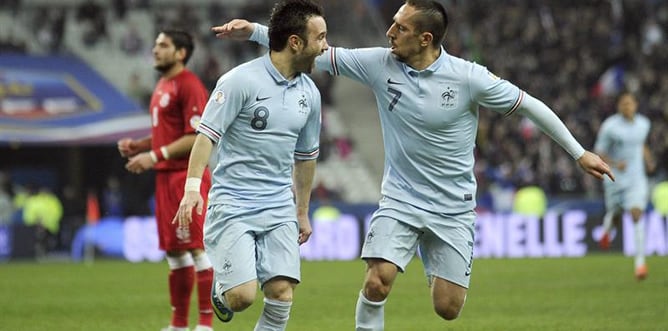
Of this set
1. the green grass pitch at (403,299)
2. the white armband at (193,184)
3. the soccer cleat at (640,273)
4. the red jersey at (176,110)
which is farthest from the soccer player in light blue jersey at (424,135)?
the soccer cleat at (640,273)

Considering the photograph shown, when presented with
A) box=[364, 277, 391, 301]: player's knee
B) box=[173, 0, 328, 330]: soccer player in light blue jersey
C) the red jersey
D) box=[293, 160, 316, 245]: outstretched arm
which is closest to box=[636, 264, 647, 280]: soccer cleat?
the red jersey

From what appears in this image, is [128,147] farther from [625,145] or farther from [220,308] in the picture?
[625,145]

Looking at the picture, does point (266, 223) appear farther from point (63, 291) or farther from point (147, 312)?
point (63, 291)

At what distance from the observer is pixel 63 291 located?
16922mm

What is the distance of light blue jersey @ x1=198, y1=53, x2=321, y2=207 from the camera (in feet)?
25.9

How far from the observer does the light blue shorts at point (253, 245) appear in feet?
25.8

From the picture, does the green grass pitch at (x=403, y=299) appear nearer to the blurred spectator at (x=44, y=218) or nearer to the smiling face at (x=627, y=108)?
the smiling face at (x=627, y=108)

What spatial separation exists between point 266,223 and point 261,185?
239 millimetres

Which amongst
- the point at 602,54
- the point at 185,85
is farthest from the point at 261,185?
the point at 602,54

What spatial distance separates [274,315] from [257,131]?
112 cm

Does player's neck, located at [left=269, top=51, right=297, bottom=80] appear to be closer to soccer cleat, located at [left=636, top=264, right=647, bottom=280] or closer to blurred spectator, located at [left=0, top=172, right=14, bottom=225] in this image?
soccer cleat, located at [left=636, top=264, right=647, bottom=280]

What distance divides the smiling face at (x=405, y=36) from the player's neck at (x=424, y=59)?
39mm

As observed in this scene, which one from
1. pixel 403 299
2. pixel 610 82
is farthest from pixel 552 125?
pixel 610 82

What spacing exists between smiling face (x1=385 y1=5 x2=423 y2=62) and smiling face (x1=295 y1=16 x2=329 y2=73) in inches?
26.2
